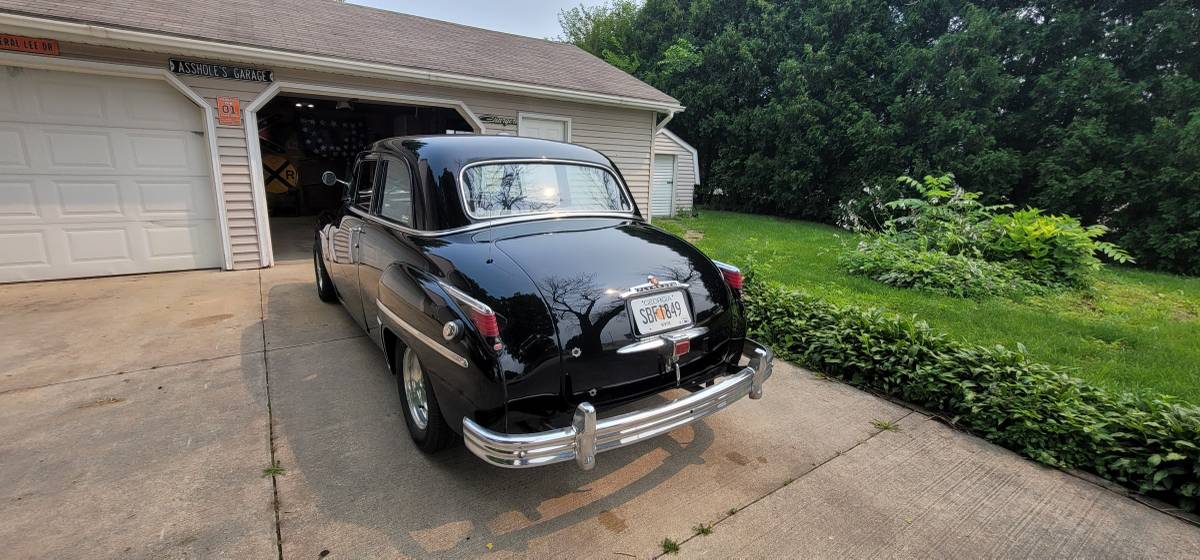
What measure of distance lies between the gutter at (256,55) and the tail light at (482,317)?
20.3ft

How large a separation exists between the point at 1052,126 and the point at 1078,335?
10.7 metres

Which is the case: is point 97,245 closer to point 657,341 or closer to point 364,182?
point 364,182

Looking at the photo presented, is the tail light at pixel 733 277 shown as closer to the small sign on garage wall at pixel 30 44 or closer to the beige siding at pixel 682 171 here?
the small sign on garage wall at pixel 30 44

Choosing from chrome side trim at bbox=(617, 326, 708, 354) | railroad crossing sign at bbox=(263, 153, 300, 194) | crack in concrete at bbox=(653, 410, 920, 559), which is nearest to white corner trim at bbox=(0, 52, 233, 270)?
railroad crossing sign at bbox=(263, 153, 300, 194)

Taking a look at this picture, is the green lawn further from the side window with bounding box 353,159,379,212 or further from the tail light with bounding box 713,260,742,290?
the side window with bounding box 353,159,379,212

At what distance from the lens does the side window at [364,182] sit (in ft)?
13.2

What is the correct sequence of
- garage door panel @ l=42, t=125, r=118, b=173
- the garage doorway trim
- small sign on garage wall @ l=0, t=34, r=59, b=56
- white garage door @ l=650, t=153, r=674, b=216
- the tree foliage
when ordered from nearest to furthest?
small sign on garage wall @ l=0, t=34, r=59, b=56, garage door panel @ l=42, t=125, r=118, b=173, the garage doorway trim, the tree foliage, white garage door @ l=650, t=153, r=674, b=216

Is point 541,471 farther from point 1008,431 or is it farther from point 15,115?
point 15,115

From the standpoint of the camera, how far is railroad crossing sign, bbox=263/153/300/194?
12016 mm

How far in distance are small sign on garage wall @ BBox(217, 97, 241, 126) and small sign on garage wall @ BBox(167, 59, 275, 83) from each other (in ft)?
0.93

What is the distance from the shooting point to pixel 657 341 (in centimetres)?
242

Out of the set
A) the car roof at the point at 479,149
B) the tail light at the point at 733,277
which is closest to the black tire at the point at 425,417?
the car roof at the point at 479,149

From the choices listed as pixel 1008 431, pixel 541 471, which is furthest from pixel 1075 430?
pixel 541 471

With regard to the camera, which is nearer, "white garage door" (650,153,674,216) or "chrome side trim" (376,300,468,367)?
"chrome side trim" (376,300,468,367)
